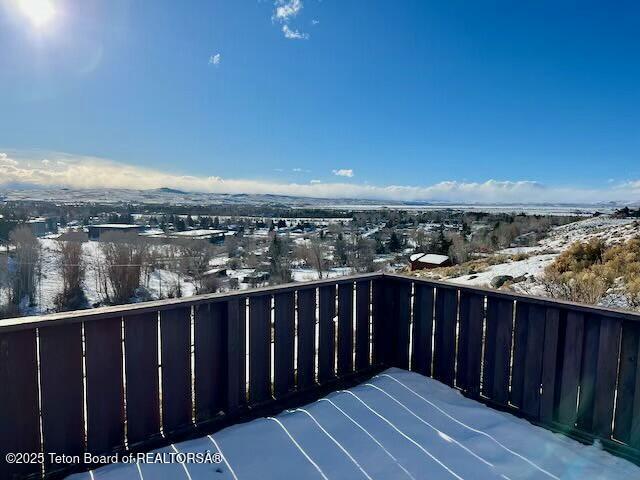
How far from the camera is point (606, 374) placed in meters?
2.43

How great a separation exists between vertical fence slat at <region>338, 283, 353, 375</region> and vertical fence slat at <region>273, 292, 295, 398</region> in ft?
1.62

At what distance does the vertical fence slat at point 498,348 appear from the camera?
289 centimetres

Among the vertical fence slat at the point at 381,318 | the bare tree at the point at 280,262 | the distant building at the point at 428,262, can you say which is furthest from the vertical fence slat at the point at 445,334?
the bare tree at the point at 280,262

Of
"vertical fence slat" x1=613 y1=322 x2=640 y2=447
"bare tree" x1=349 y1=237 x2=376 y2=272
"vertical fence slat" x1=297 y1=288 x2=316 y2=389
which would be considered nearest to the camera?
"vertical fence slat" x1=613 y1=322 x2=640 y2=447

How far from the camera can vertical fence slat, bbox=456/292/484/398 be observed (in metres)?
3.06

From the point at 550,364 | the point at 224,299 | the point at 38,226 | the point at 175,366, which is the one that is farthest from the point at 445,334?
the point at 38,226

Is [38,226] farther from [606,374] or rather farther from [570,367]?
[606,374]

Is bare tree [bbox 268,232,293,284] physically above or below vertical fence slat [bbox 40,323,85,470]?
below

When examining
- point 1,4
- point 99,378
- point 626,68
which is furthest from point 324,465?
point 626,68

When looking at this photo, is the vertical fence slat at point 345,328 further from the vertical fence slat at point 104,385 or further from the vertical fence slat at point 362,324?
the vertical fence slat at point 104,385

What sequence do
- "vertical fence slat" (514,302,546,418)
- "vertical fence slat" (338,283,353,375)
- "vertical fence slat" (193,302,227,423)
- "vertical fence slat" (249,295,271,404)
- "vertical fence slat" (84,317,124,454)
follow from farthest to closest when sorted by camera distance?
"vertical fence slat" (338,283,353,375) < "vertical fence slat" (249,295,271,404) < "vertical fence slat" (514,302,546,418) < "vertical fence slat" (193,302,227,423) < "vertical fence slat" (84,317,124,454)

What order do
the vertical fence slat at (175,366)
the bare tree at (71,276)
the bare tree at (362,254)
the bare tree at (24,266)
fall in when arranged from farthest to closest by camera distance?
the bare tree at (362,254) → the bare tree at (24,266) → the bare tree at (71,276) → the vertical fence slat at (175,366)

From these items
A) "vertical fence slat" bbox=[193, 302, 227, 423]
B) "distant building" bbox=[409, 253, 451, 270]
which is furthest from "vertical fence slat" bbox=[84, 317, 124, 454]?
"distant building" bbox=[409, 253, 451, 270]

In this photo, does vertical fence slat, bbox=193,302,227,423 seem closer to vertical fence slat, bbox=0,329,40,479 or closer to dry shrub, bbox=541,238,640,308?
vertical fence slat, bbox=0,329,40,479
